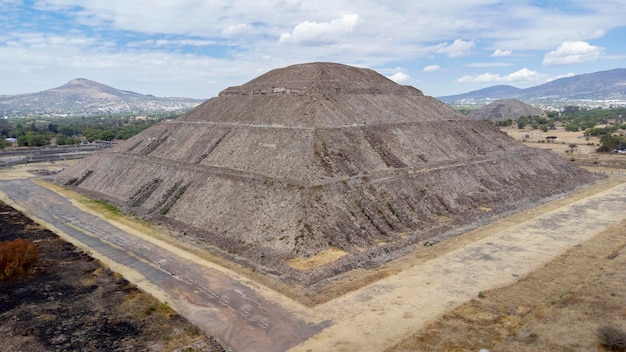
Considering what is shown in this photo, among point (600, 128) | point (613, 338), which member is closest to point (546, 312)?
point (613, 338)

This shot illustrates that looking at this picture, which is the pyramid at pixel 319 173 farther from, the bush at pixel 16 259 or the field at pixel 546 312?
the bush at pixel 16 259

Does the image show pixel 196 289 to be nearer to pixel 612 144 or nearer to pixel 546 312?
pixel 546 312

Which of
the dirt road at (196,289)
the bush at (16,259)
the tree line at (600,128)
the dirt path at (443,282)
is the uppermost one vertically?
the tree line at (600,128)

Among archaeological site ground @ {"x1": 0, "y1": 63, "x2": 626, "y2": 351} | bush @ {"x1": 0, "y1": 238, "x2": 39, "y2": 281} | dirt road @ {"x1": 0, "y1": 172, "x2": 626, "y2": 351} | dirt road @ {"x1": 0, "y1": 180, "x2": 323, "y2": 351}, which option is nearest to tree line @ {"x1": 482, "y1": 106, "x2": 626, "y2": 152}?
archaeological site ground @ {"x1": 0, "y1": 63, "x2": 626, "y2": 351}

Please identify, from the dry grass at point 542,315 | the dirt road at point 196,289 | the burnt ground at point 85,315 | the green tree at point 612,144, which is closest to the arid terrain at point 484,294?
the dry grass at point 542,315

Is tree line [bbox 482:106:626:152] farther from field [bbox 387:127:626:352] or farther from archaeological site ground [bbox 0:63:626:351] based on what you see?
field [bbox 387:127:626:352]

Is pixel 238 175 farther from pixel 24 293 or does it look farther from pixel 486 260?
pixel 486 260
